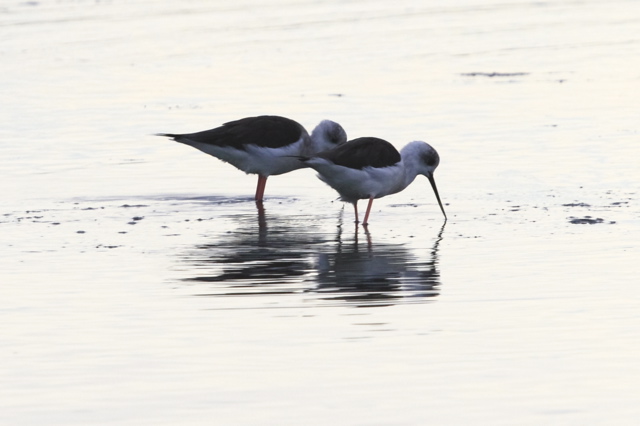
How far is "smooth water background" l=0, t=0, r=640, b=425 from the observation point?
22.8 ft

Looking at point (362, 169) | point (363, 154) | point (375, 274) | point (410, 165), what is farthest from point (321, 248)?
point (410, 165)

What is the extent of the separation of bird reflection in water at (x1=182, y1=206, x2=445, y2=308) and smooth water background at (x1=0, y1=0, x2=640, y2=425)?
4 cm

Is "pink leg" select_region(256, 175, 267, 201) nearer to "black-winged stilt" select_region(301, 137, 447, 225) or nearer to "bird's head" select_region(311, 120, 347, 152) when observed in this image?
"bird's head" select_region(311, 120, 347, 152)

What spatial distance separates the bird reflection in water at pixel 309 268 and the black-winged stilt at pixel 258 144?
175 centimetres

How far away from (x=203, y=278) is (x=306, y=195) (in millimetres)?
4177

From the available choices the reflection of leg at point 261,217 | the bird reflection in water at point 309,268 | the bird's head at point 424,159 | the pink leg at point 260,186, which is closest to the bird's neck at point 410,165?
the bird's head at point 424,159

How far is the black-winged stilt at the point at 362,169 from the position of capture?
39.8 feet

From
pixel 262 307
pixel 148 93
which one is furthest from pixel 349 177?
pixel 148 93

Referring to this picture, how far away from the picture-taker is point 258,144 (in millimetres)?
13891

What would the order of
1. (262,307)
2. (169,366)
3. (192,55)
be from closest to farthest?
(169,366) → (262,307) → (192,55)

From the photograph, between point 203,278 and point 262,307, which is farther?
point 203,278

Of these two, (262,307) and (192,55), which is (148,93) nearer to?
(192,55)

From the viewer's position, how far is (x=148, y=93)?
20531 mm

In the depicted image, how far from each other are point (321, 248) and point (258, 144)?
3.07 m
